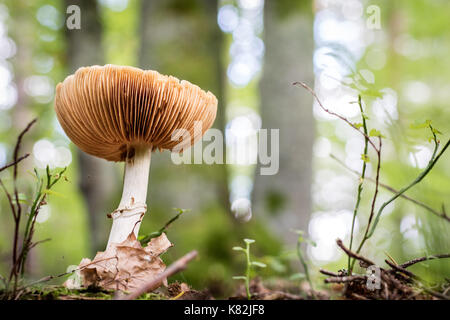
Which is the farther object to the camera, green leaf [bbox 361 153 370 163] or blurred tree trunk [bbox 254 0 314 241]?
blurred tree trunk [bbox 254 0 314 241]

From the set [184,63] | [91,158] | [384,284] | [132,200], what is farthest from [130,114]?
[91,158]

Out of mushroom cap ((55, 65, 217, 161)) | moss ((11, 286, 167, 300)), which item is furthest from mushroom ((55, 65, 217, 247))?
moss ((11, 286, 167, 300))

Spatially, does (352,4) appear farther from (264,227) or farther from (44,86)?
(44,86)

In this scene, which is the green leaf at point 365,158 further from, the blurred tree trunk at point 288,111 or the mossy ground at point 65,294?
the blurred tree trunk at point 288,111

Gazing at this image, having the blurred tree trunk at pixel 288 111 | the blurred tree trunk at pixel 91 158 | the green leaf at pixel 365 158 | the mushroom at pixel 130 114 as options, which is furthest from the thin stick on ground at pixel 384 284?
the blurred tree trunk at pixel 91 158

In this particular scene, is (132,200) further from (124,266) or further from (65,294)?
(65,294)

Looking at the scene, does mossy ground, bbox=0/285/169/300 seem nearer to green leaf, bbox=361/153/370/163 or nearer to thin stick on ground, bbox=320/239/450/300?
thin stick on ground, bbox=320/239/450/300
